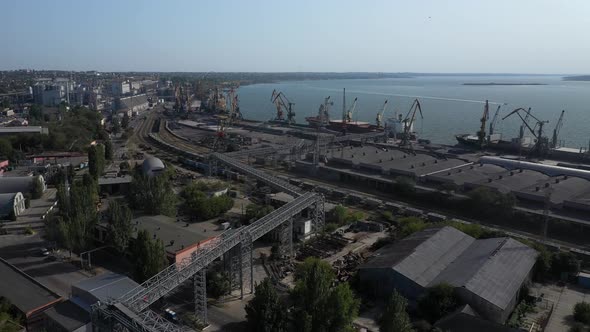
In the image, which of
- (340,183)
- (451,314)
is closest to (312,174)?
(340,183)

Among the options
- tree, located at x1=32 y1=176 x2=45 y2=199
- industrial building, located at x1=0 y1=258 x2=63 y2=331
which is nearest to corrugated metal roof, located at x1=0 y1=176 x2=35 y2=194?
tree, located at x1=32 y1=176 x2=45 y2=199

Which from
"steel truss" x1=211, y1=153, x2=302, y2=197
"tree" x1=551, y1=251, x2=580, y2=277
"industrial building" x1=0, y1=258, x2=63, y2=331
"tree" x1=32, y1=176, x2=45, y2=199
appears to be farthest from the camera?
"tree" x1=32, y1=176, x2=45, y2=199

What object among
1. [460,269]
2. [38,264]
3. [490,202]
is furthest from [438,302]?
[38,264]

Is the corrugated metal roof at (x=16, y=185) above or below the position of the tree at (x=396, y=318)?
below

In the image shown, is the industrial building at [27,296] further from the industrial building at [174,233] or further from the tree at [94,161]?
the tree at [94,161]

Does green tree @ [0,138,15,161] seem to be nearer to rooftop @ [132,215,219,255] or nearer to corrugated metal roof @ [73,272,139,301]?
rooftop @ [132,215,219,255]

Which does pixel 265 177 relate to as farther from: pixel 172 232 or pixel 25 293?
pixel 25 293

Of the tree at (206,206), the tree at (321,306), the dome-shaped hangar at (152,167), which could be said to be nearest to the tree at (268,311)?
the tree at (321,306)
